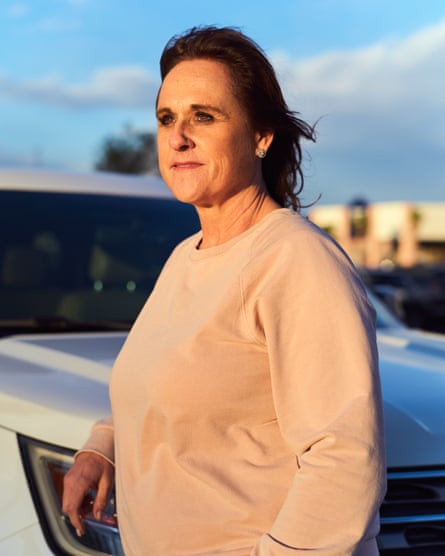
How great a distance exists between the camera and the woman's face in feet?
6.33

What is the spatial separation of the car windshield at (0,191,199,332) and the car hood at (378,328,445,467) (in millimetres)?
1111

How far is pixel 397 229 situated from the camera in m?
78.8

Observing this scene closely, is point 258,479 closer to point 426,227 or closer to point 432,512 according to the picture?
point 432,512

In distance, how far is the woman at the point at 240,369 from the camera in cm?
158

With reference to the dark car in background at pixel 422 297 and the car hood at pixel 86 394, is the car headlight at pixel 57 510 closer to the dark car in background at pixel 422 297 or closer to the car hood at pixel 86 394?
the car hood at pixel 86 394

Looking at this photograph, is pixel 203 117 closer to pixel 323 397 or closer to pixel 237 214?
pixel 237 214

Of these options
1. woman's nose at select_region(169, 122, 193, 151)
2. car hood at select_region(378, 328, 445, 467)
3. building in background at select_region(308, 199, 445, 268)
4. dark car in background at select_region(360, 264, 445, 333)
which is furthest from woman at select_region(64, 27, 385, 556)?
building in background at select_region(308, 199, 445, 268)

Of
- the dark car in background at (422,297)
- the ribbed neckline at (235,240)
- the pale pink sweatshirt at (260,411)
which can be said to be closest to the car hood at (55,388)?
the pale pink sweatshirt at (260,411)

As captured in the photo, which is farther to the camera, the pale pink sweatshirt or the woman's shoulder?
the woman's shoulder

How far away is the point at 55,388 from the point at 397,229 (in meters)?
77.8

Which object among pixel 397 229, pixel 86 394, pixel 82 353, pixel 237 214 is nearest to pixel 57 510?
pixel 86 394

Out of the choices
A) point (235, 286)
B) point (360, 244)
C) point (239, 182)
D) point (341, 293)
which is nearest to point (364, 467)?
point (341, 293)

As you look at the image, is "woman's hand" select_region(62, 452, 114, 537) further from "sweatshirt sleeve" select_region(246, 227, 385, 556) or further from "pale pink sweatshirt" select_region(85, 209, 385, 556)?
"sweatshirt sleeve" select_region(246, 227, 385, 556)

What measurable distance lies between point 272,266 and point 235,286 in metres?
0.08
